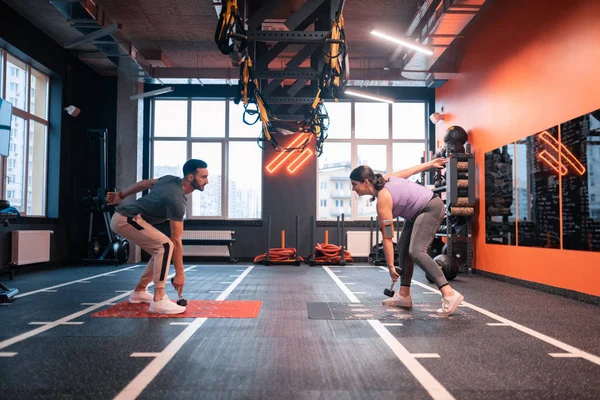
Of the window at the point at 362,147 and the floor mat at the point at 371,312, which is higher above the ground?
the window at the point at 362,147

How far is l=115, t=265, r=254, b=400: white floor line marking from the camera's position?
88.1 inches

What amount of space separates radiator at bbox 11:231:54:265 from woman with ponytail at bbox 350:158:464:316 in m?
5.56

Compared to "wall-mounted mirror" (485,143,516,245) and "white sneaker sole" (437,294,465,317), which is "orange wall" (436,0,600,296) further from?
"white sneaker sole" (437,294,465,317)

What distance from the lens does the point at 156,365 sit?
8.80ft

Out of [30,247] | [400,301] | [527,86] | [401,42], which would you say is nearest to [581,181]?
[527,86]

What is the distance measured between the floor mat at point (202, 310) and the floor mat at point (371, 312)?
55cm

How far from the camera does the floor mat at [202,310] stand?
4.13 m

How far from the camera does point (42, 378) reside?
7.99ft

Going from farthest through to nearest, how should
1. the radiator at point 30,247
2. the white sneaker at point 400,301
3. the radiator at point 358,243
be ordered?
the radiator at point 358,243, the radiator at point 30,247, the white sneaker at point 400,301

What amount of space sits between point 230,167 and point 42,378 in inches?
365

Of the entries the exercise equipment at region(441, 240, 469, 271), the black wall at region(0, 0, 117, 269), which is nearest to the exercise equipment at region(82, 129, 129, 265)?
the black wall at region(0, 0, 117, 269)

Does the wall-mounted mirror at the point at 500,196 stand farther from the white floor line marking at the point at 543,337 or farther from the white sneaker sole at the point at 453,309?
the white sneaker sole at the point at 453,309

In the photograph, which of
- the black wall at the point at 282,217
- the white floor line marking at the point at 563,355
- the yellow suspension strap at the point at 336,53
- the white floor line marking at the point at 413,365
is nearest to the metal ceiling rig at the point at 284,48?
the yellow suspension strap at the point at 336,53

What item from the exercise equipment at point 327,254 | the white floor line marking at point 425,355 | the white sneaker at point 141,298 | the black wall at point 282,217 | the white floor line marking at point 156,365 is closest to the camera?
the white floor line marking at point 156,365
